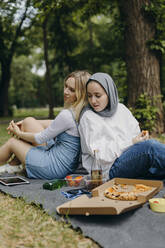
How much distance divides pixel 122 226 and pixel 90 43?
1788cm

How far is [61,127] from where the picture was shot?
11.5ft

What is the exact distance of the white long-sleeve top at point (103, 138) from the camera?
321cm

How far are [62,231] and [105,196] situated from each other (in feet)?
2.25

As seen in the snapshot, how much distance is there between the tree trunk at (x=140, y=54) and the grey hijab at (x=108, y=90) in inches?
157

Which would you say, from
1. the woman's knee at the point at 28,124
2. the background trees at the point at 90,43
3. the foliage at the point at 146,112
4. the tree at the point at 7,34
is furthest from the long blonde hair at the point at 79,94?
the tree at the point at 7,34

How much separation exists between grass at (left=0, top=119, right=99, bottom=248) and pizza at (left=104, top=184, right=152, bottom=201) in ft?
1.94

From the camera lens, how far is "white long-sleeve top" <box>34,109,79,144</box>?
3.47 m

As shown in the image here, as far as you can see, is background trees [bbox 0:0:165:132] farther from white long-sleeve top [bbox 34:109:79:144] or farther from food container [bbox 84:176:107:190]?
food container [bbox 84:176:107:190]

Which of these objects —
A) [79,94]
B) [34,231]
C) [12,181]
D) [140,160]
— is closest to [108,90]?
[79,94]

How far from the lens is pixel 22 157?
365 cm

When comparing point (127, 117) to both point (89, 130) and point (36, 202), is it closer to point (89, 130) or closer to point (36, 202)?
point (89, 130)

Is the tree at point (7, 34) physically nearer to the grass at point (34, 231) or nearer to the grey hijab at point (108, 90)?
the grey hijab at point (108, 90)

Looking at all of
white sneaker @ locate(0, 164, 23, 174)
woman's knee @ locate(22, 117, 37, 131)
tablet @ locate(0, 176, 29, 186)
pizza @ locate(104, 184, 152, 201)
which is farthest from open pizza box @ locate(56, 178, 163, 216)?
white sneaker @ locate(0, 164, 23, 174)

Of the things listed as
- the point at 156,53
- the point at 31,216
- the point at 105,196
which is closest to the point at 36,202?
the point at 31,216
